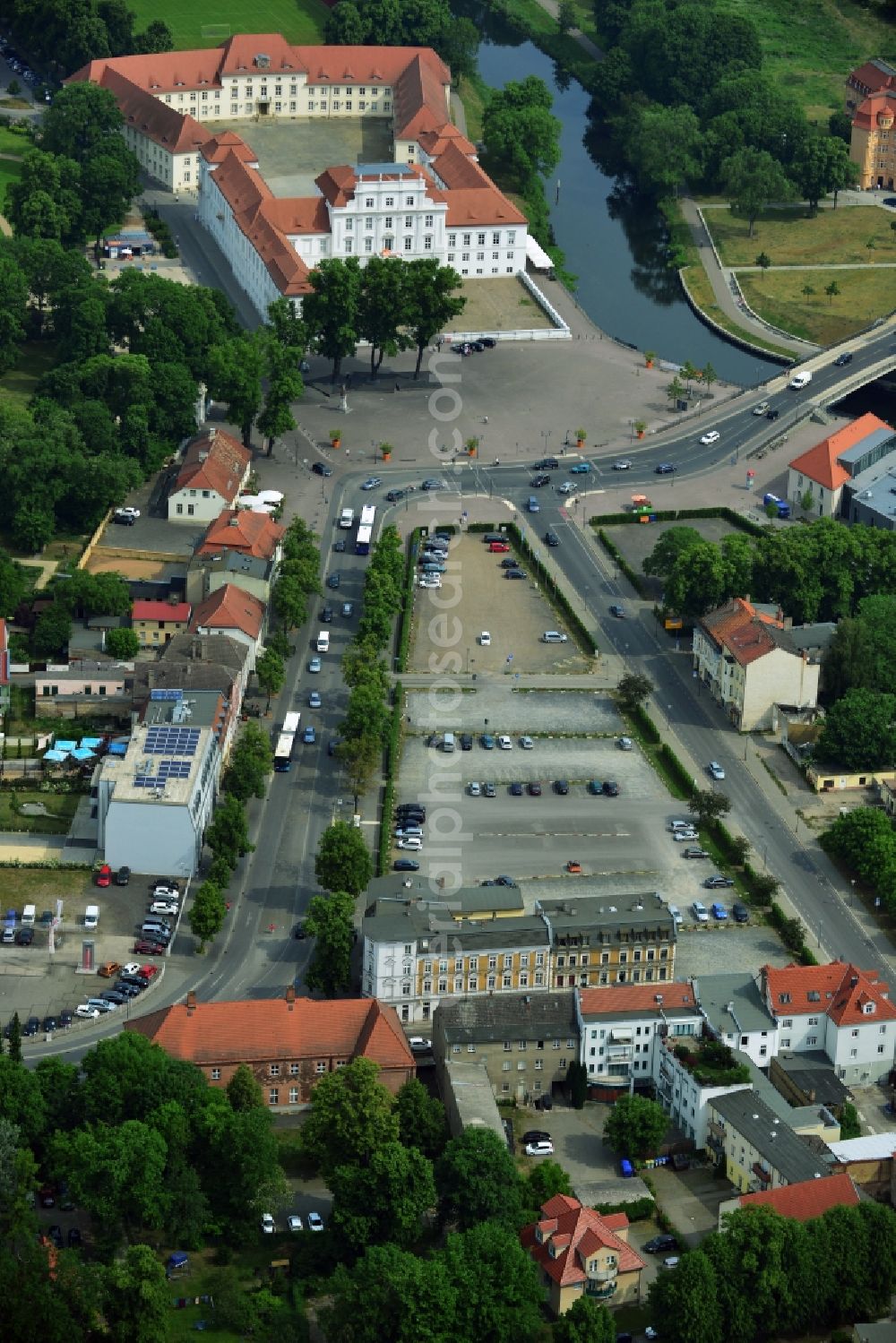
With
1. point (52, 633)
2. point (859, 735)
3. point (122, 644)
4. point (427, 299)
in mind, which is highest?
point (427, 299)

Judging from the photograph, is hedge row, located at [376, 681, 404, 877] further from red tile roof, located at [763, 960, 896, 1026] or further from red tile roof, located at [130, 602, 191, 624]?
red tile roof, located at [763, 960, 896, 1026]

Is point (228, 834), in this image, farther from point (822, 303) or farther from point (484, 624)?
point (822, 303)

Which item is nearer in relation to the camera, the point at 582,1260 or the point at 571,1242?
the point at 582,1260

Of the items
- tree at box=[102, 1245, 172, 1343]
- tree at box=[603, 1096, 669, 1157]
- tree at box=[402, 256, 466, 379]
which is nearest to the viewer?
tree at box=[102, 1245, 172, 1343]

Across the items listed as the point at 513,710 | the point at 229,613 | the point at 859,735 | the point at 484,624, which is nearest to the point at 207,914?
the point at 229,613

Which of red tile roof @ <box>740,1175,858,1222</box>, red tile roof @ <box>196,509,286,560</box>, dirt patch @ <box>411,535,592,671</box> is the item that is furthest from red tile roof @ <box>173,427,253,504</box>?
red tile roof @ <box>740,1175,858,1222</box>

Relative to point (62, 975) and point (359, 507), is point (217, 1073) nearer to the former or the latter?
point (62, 975)

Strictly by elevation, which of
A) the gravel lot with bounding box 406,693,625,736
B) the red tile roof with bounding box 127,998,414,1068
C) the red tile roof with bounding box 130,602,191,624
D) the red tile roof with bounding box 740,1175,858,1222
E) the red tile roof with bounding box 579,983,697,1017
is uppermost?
the red tile roof with bounding box 740,1175,858,1222
